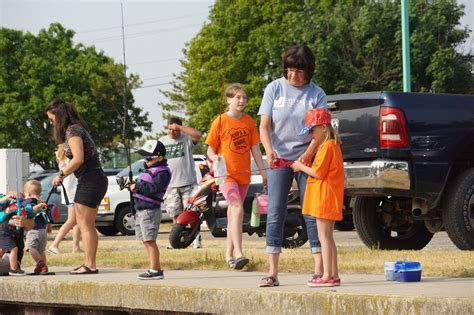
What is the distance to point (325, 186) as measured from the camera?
8242mm

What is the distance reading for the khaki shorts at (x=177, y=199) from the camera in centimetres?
1466

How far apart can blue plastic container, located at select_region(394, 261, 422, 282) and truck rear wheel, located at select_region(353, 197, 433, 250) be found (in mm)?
3812

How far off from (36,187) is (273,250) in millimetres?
3312

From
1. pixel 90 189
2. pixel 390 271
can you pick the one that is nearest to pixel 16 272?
pixel 90 189

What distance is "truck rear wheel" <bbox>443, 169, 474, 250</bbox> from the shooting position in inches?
443

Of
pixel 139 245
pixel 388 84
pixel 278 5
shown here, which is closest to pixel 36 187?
pixel 139 245

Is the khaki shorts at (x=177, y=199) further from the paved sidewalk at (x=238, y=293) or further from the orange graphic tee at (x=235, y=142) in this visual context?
the paved sidewalk at (x=238, y=293)

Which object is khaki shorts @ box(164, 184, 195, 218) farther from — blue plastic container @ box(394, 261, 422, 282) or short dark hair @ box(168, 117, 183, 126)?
blue plastic container @ box(394, 261, 422, 282)

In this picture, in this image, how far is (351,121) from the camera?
37.1ft

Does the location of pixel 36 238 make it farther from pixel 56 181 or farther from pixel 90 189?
pixel 56 181

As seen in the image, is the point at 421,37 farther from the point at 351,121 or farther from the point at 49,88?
the point at 351,121

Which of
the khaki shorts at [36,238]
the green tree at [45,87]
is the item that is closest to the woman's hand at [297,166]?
the khaki shorts at [36,238]

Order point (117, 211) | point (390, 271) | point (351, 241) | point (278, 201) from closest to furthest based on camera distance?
point (390, 271)
point (278, 201)
point (351, 241)
point (117, 211)

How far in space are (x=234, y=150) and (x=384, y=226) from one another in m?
2.55
